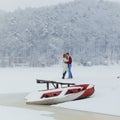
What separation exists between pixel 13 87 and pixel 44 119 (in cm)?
1571

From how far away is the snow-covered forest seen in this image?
3541 inches

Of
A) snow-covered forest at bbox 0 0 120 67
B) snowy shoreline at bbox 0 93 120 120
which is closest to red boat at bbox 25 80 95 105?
snowy shoreline at bbox 0 93 120 120

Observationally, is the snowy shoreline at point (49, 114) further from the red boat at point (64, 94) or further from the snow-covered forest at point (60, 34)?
the snow-covered forest at point (60, 34)

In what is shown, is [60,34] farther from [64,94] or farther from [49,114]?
[49,114]

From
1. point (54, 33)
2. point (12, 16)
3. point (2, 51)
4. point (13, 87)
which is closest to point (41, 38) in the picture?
point (54, 33)

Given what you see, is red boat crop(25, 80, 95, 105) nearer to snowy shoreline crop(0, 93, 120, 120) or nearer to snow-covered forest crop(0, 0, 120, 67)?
snowy shoreline crop(0, 93, 120, 120)

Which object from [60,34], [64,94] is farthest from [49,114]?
[60,34]

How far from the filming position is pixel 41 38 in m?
96.9

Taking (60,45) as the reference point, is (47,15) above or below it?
above

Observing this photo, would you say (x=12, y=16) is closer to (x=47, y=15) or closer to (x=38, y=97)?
(x=47, y=15)

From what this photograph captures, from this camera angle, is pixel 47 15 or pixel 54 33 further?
pixel 47 15

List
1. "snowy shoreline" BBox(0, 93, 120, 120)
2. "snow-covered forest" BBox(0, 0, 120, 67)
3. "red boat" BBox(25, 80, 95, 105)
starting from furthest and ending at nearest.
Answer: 1. "snow-covered forest" BBox(0, 0, 120, 67)
2. "red boat" BBox(25, 80, 95, 105)
3. "snowy shoreline" BBox(0, 93, 120, 120)

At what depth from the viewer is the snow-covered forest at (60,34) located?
8994 cm

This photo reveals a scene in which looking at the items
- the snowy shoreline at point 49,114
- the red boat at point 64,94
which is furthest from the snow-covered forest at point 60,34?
the snowy shoreline at point 49,114
